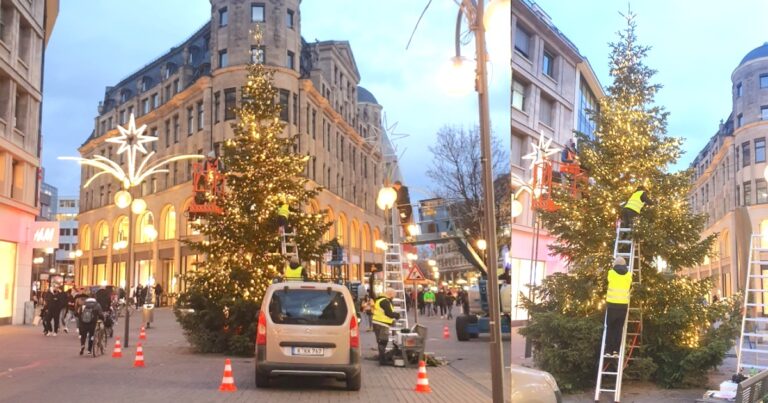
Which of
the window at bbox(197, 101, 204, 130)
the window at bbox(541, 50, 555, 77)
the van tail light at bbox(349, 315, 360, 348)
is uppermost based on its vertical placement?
the window at bbox(197, 101, 204, 130)

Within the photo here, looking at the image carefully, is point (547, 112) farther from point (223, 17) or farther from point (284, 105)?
point (284, 105)

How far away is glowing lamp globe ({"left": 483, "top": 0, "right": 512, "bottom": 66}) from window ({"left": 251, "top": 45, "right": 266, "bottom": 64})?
8423 millimetres

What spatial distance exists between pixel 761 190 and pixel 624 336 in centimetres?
101

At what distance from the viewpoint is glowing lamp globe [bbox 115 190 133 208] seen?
7724 millimetres

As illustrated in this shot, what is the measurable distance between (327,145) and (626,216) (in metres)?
7.45

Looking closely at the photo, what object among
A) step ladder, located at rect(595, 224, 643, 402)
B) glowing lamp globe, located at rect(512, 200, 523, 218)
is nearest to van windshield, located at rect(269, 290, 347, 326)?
step ladder, located at rect(595, 224, 643, 402)

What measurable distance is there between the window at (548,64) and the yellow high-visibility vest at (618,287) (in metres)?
1.07

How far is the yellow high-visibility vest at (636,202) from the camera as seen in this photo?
385 cm

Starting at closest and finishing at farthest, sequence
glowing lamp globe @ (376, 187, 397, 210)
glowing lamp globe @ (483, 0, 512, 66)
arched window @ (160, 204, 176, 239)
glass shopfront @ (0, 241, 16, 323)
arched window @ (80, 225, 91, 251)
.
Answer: glowing lamp globe @ (483, 0, 512, 66) < glass shopfront @ (0, 241, 16, 323) < arched window @ (80, 225, 91, 251) < glowing lamp globe @ (376, 187, 397, 210) < arched window @ (160, 204, 176, 239)

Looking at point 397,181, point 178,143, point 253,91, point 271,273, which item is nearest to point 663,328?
point 397,181

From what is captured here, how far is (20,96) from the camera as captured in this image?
15.0ft

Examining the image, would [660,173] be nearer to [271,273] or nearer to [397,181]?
[397,181]

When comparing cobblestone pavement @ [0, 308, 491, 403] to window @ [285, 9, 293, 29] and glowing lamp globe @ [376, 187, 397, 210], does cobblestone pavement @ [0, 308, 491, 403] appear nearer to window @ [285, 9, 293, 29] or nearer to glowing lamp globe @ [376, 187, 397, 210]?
glowing lamp globe @ [376, 187, 397, 210]

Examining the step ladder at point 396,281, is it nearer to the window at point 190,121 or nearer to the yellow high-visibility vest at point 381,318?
the yellow high-visibility vest at point 381,318
